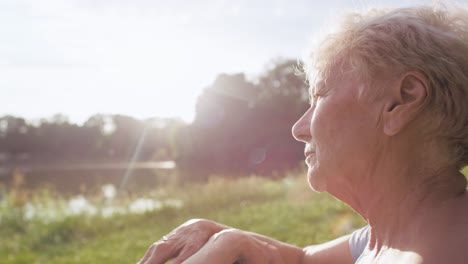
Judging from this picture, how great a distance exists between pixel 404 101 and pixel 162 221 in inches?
358

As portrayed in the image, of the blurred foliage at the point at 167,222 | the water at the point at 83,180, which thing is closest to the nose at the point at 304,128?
the blurred foliage at the point at 167,222

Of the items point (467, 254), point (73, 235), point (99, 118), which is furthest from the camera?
point (99, 118)

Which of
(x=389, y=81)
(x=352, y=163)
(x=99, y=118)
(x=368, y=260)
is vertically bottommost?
(x=99, y=118)

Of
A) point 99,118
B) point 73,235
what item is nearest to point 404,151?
point 73,235

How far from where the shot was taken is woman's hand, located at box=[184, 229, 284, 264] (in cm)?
141

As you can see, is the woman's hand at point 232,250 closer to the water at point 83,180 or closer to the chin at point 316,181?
the chin at point 316,181

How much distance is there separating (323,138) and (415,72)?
0.30 metres

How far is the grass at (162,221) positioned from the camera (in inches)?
259

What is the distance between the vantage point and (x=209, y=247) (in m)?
1.44

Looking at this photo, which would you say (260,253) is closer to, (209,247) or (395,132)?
(209,247)

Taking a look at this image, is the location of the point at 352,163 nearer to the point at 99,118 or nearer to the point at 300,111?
the point at 300,111

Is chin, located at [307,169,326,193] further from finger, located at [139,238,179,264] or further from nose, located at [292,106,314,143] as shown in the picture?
finger, located at [139,238,179,264]

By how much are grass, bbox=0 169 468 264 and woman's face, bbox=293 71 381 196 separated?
13.7 feet

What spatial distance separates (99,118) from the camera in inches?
2484
